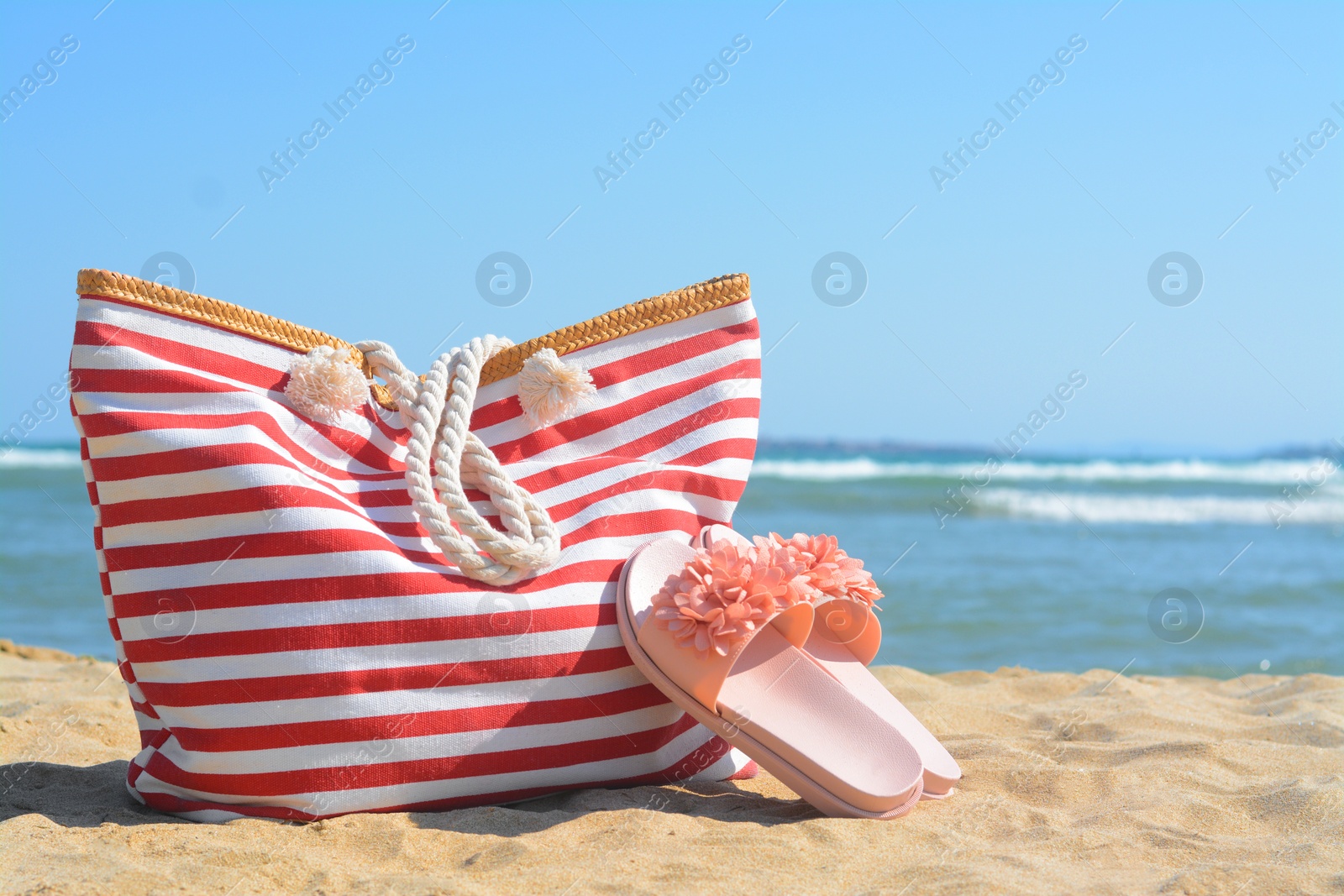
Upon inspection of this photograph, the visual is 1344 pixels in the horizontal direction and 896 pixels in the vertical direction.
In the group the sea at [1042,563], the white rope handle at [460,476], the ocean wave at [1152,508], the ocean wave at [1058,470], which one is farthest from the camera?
the ocean wave at [1058,470]

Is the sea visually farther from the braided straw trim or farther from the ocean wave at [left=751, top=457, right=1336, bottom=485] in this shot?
the braided straw trim

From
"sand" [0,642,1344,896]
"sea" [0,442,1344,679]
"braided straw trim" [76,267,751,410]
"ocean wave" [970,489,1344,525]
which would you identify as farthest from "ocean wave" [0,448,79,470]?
"sand" [0,642,1344,896]

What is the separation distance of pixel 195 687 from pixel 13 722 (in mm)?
1287

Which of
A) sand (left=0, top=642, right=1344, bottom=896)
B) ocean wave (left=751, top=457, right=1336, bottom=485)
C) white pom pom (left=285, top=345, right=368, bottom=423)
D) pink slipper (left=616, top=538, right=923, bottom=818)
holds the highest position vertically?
white pom pom (left=285, top=345, right=368, bottom=423)

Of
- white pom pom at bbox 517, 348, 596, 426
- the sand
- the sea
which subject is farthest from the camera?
the sea

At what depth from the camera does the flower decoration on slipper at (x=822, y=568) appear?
213 centimetres

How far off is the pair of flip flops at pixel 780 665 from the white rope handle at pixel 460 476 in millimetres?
242

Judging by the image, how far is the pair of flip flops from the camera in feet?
6.52

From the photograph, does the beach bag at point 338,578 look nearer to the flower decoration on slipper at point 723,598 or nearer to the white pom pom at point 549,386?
the white pom pom at point 549,386

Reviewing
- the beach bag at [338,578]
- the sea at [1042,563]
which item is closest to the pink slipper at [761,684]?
the beach bag at [338,578]

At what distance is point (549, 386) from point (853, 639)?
3.02 feet

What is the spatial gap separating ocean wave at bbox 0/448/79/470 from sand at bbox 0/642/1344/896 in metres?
15.2

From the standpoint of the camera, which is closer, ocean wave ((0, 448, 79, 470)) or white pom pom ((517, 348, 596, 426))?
white pom pom ((517, 348, 596, 426))

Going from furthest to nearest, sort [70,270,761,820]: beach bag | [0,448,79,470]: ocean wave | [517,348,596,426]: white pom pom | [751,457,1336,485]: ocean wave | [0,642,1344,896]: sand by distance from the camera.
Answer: [751,457,1336,485]: ocean wave, [0,448,79,470]: ocean wave, [517,348,596,426]: white pom pom, [70,270,761,820]: beach bag, [0,642,1344,896]: sand
